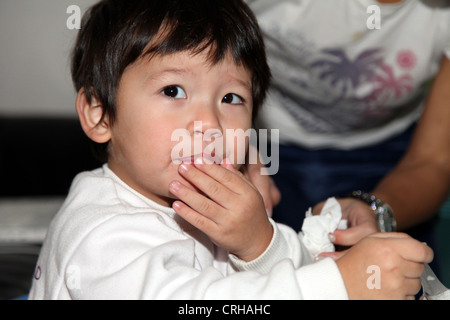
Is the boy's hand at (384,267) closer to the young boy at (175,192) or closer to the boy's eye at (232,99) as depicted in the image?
the young boy at (175,192)

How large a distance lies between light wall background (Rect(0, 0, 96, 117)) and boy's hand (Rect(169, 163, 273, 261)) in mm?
1290

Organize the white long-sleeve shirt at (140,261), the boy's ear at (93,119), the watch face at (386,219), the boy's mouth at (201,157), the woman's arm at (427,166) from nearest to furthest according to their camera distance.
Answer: the white long-sleeve shirt at (140,261) < the boy's mouth at (201,157) < the boy's ear at (93,119) < the watch face at (386,219) < the woman's arm at (427,166)

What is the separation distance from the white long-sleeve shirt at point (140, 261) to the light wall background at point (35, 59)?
1.16 m

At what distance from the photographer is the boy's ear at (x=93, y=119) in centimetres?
90

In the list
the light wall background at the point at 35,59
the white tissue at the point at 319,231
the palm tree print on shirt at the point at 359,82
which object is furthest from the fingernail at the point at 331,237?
the light wall background at the point at 35,59

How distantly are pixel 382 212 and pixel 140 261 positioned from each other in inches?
25.7

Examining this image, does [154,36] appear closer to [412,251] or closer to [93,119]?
[93,119]

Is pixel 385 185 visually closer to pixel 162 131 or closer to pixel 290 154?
pixel 290 154

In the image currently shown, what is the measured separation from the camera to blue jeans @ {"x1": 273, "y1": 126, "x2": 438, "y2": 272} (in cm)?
139

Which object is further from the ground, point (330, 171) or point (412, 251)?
point (412, 251)

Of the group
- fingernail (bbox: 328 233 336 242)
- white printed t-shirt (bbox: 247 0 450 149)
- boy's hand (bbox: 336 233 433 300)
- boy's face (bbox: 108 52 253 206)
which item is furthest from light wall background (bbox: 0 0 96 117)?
boy's hand (bbox: 336 233 433 300)

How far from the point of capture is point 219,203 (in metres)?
0.73

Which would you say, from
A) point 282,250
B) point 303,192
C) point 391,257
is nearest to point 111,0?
point 282,250

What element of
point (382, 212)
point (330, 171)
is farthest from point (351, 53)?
point (382, 212)
